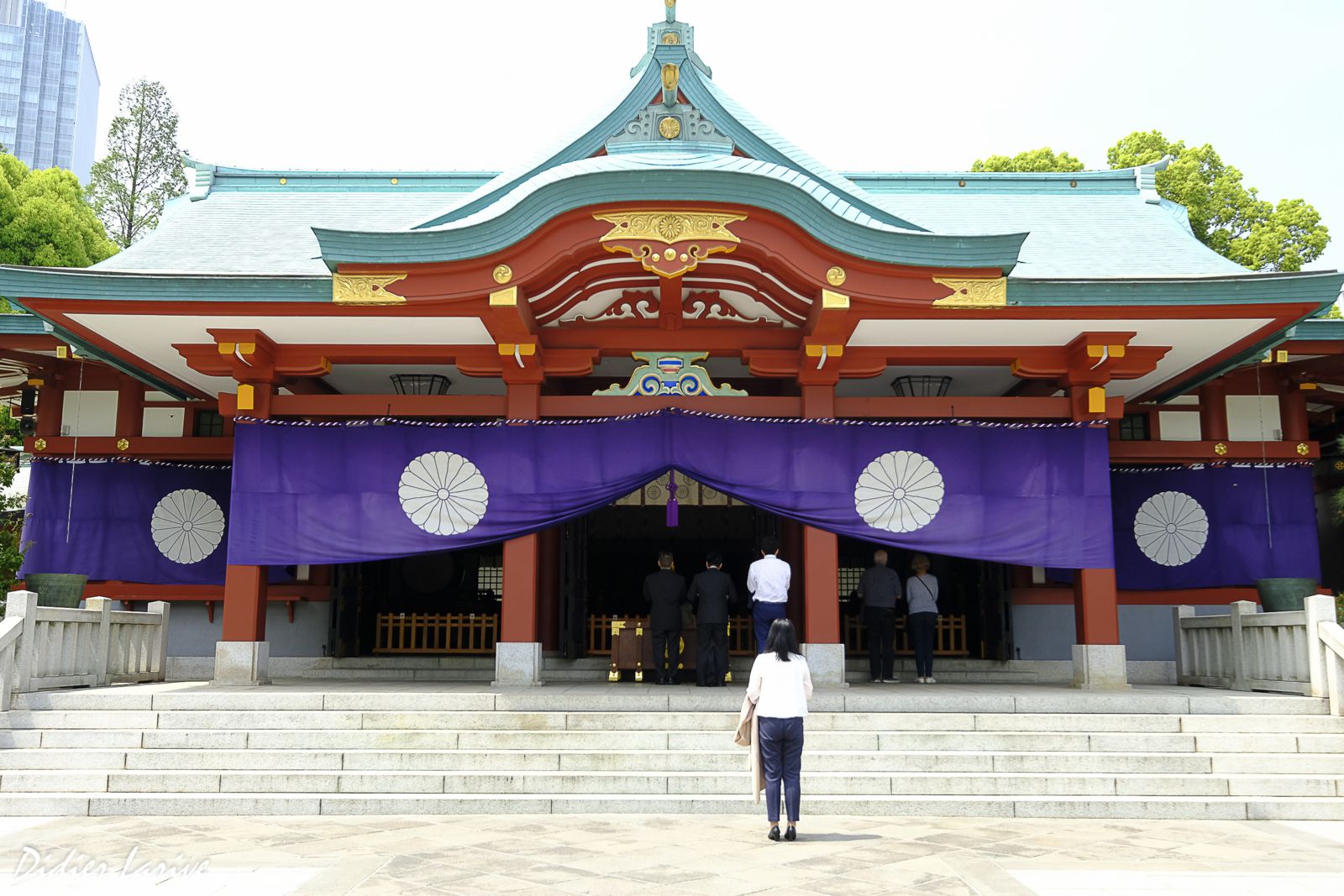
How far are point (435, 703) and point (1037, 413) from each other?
6.95 m

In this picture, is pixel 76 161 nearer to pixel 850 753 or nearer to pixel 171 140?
pixel 171 140

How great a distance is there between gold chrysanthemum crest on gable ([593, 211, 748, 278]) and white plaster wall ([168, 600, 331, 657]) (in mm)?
6691

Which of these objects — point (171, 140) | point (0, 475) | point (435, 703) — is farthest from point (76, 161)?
point (435, 703)

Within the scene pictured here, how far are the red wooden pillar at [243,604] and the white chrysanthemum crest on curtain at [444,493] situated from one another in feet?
5.94

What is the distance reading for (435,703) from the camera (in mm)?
9453

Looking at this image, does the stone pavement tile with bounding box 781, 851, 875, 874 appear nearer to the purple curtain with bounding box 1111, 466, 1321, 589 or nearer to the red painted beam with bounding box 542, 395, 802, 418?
the red painted beam with bounding box 542, 395, 802, 418

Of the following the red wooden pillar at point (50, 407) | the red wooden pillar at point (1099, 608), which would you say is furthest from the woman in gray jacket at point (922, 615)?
the red wooden pillar at point (50, 407)

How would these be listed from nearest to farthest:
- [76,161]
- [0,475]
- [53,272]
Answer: [53,272] → [0,475] → [76,161]

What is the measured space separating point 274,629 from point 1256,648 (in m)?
11.4

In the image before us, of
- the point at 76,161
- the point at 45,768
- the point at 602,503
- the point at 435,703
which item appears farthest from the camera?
the point at 76,161

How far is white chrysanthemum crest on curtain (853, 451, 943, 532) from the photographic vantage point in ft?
36.6

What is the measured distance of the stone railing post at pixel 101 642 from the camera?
10.9 m

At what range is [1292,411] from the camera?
44.5 feet

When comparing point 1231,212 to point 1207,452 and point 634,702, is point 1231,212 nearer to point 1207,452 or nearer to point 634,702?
point 1207,452
